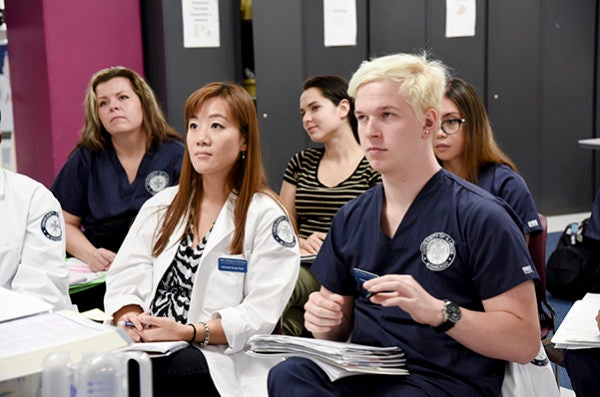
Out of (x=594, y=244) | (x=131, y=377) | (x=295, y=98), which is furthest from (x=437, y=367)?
(x=295, y=98)

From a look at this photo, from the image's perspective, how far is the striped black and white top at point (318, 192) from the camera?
3598 mm

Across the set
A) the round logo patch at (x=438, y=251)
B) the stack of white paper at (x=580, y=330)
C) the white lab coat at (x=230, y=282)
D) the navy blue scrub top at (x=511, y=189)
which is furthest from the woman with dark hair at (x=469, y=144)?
the round logo patch at (x=438, y=251)

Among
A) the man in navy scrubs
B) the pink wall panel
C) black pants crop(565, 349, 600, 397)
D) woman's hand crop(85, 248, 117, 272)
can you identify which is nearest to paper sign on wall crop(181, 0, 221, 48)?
the pink wall panel

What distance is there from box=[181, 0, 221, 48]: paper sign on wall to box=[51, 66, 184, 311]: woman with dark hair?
179cm

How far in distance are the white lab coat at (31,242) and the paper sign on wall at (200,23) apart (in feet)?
9.36

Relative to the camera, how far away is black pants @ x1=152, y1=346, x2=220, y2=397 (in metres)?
2.39

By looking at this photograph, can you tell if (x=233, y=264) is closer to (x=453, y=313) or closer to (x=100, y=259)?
(x=453, y=313)

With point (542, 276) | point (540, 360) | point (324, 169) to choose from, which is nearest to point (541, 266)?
point (542, 276)

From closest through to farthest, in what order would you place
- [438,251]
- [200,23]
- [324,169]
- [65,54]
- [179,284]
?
[438,251] → [179,284] → [324,169] → [65,54] → [200,23]

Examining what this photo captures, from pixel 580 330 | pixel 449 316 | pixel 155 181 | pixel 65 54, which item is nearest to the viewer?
pixel 449 316

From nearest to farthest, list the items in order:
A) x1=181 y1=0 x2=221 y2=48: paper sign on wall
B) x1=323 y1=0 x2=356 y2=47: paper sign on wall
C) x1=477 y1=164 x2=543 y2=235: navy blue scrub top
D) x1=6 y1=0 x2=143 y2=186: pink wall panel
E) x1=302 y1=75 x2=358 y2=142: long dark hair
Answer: x1=477 y1=164 x2=543 y2=235: navy blue scrub top → x1=302 y1=75 x2=358 y2=142: long dark hair → x1=6 y1=0 x2=143 y2=186: pink wall panel → x1=181 y1=0 x2=221 y2=48: paper sign on wall → x1=323 y1=0 x2=356 y2=47: paper sign on wall

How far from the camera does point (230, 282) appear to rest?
2.56 metres

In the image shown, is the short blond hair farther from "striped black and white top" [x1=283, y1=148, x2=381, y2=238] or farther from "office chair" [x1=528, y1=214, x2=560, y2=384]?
"striped black and white top" [x1=283, y1=148, x2=381, y2=238]

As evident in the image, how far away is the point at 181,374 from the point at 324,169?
1.55 metres
